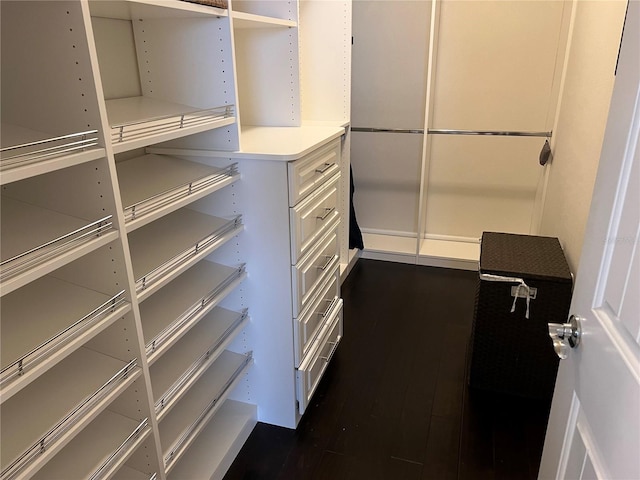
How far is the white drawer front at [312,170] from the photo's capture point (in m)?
1.54

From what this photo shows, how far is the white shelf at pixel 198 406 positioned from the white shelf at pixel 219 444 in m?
0.13

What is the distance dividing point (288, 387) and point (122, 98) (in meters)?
1.18

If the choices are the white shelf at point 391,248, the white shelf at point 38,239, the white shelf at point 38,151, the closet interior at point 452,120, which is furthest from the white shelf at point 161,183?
the white shelf at point 391,248

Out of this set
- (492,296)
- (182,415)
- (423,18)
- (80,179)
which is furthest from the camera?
(423,18)

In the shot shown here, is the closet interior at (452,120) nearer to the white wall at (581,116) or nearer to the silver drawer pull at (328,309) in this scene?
the white wall at (581,116)

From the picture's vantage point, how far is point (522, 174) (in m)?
3.21

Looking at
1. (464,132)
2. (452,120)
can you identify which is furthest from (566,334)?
(452,120)

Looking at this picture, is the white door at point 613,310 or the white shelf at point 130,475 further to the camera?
the white shelf at point 130,475

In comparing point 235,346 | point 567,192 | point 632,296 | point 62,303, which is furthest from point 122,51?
point 567,192

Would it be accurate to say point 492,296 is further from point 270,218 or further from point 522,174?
point 522,174

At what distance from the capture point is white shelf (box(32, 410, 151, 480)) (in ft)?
3.58

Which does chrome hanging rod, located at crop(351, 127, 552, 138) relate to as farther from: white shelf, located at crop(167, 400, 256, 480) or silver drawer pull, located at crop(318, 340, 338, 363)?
white shelf, located at crop(167, 400, 256, 480)

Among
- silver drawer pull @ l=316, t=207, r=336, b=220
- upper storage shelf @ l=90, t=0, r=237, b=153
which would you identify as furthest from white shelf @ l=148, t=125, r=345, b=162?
silver drawer pull @ l=316, t=207, r=336, b=220

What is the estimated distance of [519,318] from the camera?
192cm
